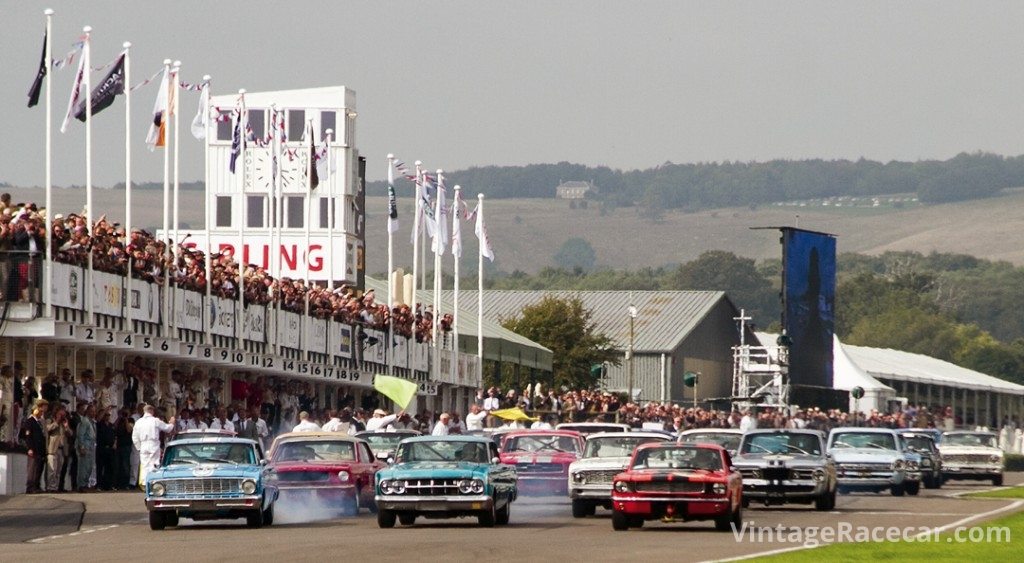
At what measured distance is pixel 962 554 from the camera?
22844mm

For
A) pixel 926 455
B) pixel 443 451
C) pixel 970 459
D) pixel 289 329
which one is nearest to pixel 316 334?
pixel 289 329

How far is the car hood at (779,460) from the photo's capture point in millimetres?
35469

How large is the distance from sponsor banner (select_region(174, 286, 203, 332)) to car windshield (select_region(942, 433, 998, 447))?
68.1ft

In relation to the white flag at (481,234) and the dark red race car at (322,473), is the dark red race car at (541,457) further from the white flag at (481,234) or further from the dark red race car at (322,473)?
the white flag at (481,234)

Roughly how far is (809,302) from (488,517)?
187ft

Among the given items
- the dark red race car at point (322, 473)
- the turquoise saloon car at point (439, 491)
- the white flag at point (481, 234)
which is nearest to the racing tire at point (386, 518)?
the turquoise saloon car at point (439, 491)

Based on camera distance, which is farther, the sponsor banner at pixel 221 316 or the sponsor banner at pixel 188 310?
the sponsor banner at pixel 221 316

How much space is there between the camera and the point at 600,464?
3198cm

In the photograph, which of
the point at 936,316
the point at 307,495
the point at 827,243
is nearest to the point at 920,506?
the point at 307,495

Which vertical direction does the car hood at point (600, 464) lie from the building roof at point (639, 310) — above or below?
below

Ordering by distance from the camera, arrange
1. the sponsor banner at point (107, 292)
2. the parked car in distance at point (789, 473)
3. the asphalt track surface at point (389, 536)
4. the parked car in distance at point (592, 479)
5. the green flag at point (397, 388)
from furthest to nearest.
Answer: the green flag at point (397, 388) < the sponsor banner at point (107, 292) < the parked car in distance at point (789, 473) < the parked car in distance at point (592, 479) < the asphalt track surface at point (389, 536)

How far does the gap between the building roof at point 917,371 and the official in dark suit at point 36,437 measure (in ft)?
274

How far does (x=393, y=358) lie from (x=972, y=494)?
62.3ft

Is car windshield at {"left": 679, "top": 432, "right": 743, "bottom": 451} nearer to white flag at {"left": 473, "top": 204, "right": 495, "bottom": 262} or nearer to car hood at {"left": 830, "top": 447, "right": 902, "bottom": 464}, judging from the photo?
car hood at {"left": 830, "top": 447, "right": 902, "bottom": 464}
